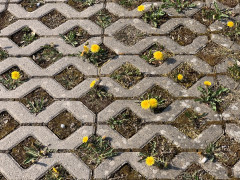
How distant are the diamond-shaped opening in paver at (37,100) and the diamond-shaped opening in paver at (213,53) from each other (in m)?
1.58

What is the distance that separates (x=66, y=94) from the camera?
9.46ft

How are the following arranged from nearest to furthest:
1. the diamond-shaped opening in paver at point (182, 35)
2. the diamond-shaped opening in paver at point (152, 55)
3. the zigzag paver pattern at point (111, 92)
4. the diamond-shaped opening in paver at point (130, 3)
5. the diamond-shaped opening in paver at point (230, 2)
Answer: the zigzag paver pattern at point (111, 92)
the diamond-shaped opening in paver at point (152, 55)
the diamond-shaped opening in paver at point (182, 35)
the diamond-shaped opening in paver at point (230, 2)
the diamond-shaped opening in paver at point (130, 3)

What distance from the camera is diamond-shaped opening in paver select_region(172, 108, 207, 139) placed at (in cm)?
260

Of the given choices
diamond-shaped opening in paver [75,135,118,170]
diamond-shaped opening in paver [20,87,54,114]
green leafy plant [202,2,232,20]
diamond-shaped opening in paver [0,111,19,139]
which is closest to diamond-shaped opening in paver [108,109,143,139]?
diamond-shaped opening in paver [75,135,118,170]

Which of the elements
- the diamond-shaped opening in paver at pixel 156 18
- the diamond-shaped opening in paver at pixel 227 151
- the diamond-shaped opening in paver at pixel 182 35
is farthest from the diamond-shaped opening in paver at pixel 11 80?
the diamond-shaped opening in paver at pixel 227 151

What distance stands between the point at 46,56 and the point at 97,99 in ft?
2.64

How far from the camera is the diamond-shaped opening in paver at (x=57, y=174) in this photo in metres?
2.43

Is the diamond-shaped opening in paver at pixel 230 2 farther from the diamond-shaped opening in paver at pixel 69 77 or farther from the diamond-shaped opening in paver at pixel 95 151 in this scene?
the diamond-shaped opening in paver at pixel 95 151

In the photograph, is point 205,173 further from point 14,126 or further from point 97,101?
point 14,126

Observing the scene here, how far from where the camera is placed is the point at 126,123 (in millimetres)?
2686

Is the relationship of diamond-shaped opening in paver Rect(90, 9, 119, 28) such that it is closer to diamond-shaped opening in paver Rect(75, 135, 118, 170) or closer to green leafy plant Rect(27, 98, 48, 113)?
green leafy plant Rect(27, 98, 48, 113)

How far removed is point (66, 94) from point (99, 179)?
901 mm

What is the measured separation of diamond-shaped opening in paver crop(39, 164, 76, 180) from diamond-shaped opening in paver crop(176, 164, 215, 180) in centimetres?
89

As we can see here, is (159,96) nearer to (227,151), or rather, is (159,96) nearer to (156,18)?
(227,151)
